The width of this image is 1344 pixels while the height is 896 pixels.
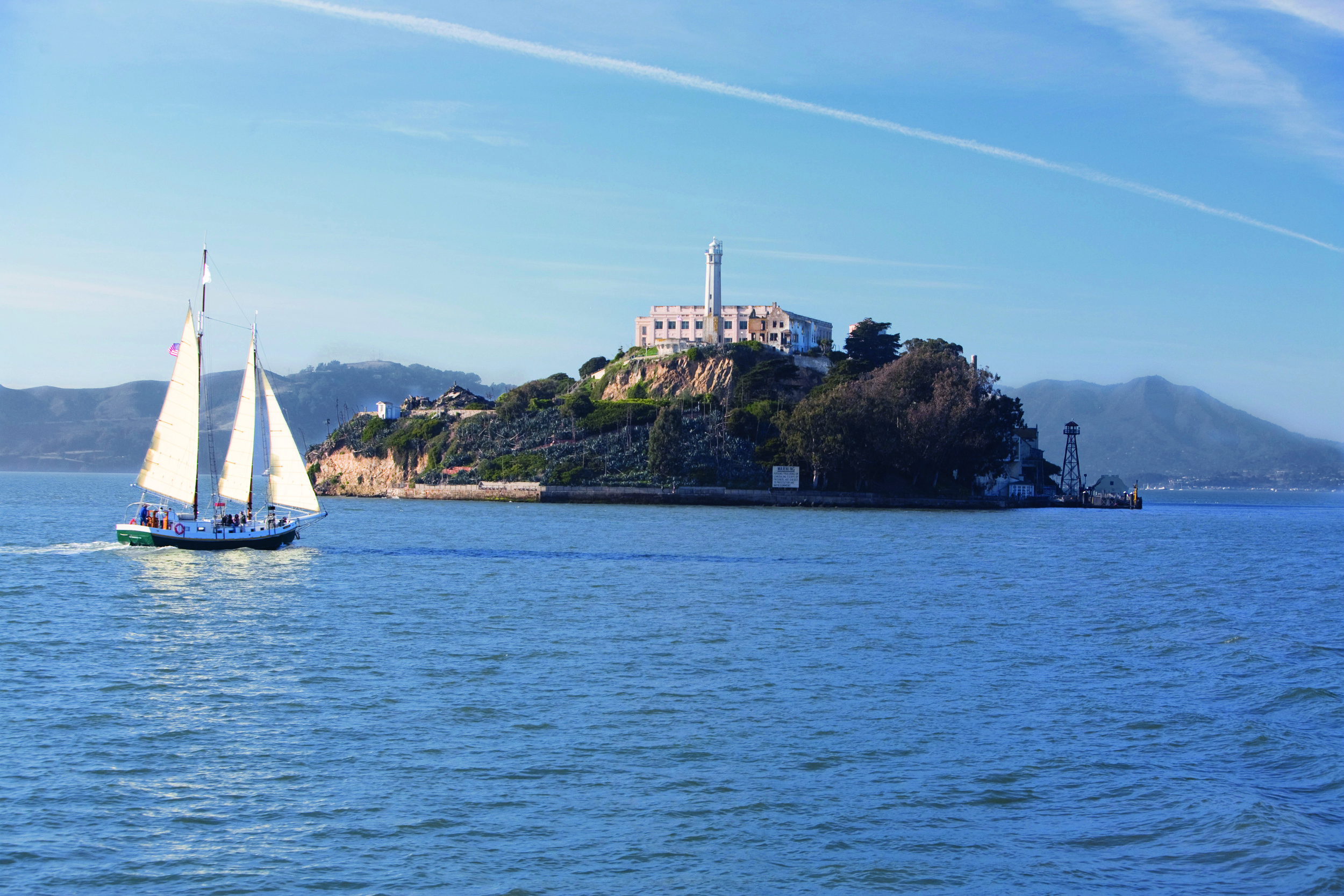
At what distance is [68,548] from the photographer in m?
62.5

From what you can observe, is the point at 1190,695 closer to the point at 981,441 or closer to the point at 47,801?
the point at 47,801

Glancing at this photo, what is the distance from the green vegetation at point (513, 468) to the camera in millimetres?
133250

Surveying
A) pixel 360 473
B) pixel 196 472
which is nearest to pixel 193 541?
pixel 196 472

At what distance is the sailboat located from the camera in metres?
54.3

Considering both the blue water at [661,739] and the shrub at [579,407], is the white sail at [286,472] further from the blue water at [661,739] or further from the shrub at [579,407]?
the shrub at [579,407]

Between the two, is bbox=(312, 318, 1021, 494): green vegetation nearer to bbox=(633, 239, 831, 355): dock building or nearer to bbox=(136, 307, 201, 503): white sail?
bbox=(633, 239, 831, 355): dock building

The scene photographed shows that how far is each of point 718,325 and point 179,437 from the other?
378ft

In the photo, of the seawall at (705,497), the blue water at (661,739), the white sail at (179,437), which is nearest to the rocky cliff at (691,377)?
the seawall at (705,497)

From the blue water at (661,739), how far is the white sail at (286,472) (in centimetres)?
1425

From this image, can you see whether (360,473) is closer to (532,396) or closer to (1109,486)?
(532,396)

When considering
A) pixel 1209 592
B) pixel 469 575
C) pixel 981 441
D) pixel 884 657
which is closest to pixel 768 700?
pixel 884 657

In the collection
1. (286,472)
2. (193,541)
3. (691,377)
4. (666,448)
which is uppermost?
(691,377)

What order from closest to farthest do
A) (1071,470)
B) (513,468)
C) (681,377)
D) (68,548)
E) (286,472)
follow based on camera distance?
(286,472) < (68,548) < (513,468) < (681,377) < (1071,470)

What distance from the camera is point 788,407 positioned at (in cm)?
13850
